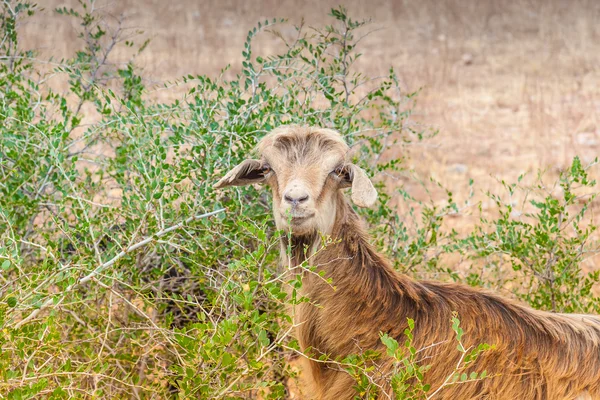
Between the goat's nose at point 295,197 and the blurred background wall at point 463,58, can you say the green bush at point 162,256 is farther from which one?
the blurred background wall at point 463,58

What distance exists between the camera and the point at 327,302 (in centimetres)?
469

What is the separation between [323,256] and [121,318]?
1.70 m

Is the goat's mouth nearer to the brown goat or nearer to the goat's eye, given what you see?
the brown goat

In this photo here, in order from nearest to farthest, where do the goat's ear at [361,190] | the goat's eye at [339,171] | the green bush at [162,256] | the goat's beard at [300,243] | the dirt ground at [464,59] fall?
the green bush at [162,256] → the goat's ear at [361,190] → the goat's beard at [300,243] → the goat's eye at [339,171] → the dirt ground at [464,59]

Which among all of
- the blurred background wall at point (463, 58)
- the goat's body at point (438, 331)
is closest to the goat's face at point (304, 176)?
the goat's body at point (438, 331)

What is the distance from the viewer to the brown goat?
14.7 ft

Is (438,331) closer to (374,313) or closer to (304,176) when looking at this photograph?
(374,313)

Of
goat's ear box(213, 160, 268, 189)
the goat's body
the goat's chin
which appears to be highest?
goat's ear box(213, 160, 268, 189)

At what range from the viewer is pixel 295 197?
443cm

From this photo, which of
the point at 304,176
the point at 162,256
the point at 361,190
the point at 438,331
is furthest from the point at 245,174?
the point at 438,331

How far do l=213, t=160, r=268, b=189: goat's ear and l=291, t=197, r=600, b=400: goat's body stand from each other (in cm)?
54

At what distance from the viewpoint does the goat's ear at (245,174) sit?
4.86 m

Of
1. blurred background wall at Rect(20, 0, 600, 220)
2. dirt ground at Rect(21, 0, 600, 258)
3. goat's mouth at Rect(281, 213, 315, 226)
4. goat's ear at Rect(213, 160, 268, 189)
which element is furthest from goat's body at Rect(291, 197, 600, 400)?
blurred background wall at Rect(20, 0, 600, 220)

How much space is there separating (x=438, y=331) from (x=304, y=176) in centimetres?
118
